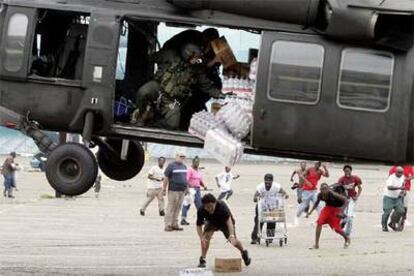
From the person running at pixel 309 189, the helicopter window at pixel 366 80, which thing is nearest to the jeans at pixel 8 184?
the person running at pixel 309 189

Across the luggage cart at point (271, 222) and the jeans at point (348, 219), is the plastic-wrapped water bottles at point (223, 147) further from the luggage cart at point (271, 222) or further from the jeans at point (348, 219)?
the jeans at point (348, 219)

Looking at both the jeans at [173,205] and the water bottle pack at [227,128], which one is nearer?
the water bottle pack at [227,128]

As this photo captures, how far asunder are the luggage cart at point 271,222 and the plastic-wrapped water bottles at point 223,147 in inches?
363

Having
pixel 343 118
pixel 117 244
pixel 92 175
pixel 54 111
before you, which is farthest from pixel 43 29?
pixel 117 244

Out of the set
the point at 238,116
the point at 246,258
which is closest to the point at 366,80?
the point at 238,116

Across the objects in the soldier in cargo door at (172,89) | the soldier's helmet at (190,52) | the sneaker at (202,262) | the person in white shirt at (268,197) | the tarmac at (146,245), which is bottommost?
the tarmac at (146,245)

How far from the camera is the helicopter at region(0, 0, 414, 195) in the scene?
12.1m

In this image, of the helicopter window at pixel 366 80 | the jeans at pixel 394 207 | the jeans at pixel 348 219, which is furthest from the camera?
the jeans at pixel 394 207

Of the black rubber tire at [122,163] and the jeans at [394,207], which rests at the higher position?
the black rubber tire at [122,163]

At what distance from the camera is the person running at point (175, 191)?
23.9m

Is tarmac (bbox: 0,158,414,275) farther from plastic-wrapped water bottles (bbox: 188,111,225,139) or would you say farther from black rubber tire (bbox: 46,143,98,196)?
black rubber tire (bbox: 46,143,98,196)

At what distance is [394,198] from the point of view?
85.0 feet

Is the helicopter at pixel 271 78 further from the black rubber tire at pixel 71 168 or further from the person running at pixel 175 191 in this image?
the person running at pixel 175 191

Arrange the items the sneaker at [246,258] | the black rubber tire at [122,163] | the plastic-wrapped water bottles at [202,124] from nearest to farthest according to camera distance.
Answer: the plastic-wrapped water bottles at [202,124] < the black rubber tire at [122,163] < the sneaker at [246,258]
